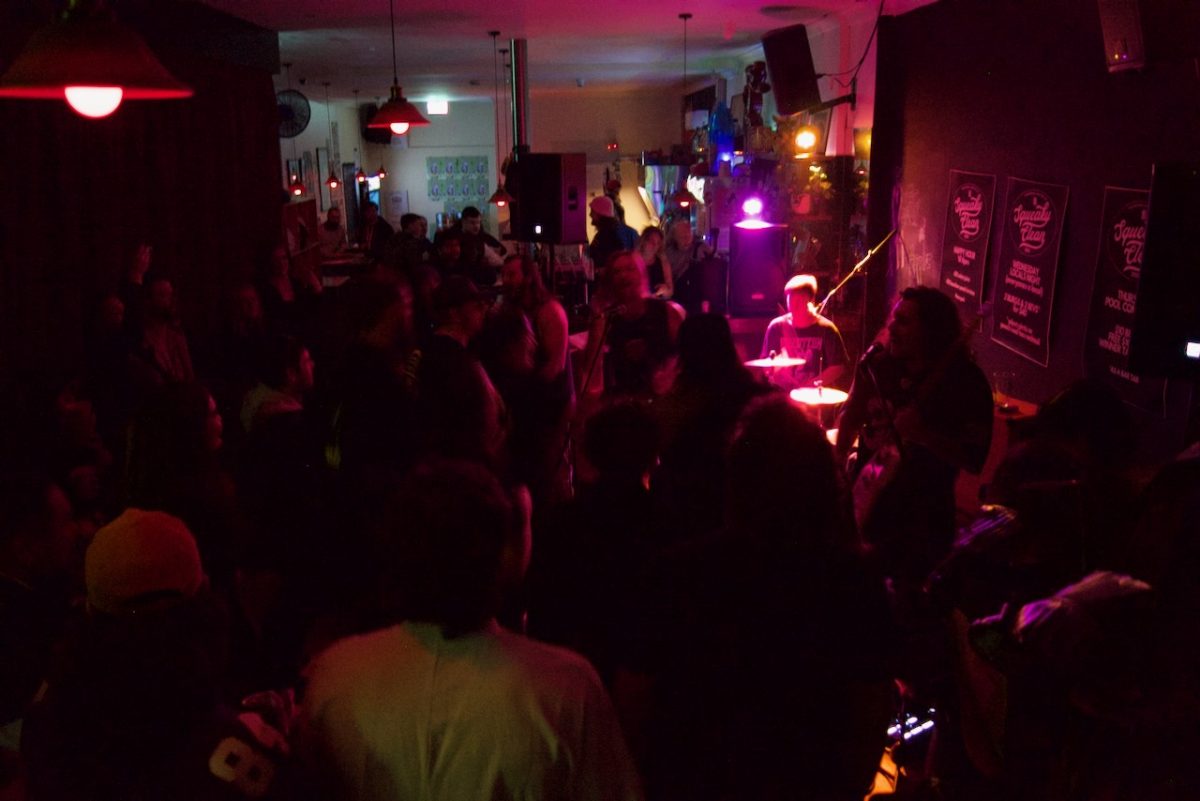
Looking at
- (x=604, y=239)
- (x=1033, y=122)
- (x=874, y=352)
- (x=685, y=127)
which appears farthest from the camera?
(x=685, y=127)

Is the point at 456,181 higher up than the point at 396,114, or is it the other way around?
the point at 396,114

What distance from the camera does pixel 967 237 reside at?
207 inches

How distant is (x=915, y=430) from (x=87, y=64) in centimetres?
248

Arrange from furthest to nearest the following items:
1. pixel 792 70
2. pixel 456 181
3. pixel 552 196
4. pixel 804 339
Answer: pixel 456 181
pixel 552 196
pixel 792 70
pixel 804 339

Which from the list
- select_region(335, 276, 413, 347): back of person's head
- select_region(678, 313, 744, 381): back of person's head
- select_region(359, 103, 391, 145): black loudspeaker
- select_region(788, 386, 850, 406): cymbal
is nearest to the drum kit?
select_region(788, 386, 850, 406): cymbal

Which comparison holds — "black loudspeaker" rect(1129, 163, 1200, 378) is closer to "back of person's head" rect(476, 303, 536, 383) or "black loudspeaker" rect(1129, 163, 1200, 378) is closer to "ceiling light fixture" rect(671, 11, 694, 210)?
"back of person's head" rect(476, 303, 536, 383)

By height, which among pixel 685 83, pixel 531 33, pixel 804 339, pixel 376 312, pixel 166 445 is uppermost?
pixel 685 83

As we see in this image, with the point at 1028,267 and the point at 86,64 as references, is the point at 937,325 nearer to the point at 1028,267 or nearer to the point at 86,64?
the point at 1028,267

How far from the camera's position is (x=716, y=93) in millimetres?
12453

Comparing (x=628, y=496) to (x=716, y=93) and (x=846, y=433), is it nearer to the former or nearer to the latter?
(x=846, y=433)

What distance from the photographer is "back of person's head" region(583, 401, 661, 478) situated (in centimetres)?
208

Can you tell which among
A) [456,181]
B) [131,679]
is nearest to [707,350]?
[131,679]

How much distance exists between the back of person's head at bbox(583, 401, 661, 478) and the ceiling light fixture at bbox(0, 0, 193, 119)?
50.7 inches

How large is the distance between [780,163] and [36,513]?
22.5 ft
